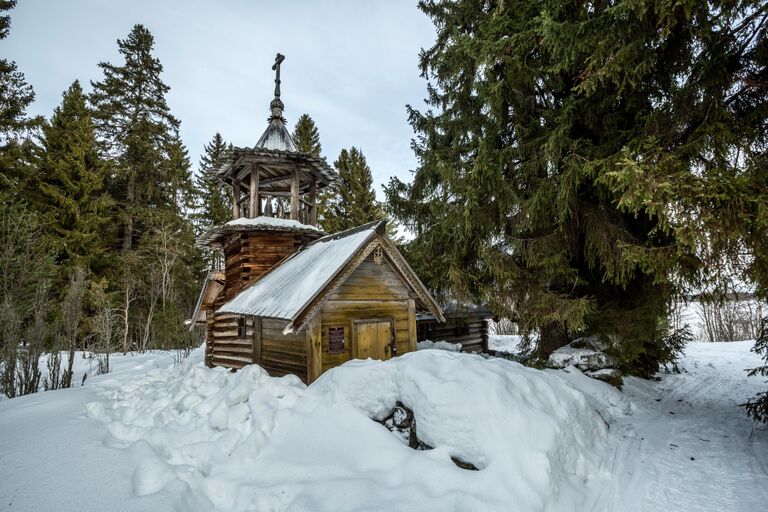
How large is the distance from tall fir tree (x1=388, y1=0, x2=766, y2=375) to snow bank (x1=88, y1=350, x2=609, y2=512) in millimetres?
3001

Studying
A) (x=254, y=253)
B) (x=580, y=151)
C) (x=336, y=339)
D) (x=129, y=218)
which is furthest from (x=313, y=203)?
(x=129, y=218)

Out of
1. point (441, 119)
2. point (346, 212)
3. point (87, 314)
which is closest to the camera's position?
point (441, 119)

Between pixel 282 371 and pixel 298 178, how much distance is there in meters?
6.77

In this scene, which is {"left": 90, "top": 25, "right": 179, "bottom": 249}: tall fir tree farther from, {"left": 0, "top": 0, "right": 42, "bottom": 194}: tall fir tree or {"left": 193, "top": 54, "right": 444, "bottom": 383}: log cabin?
{"left": 193, "top": 54, "right": 444, "bottom": 383}: log cabin

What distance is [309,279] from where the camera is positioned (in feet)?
28.0

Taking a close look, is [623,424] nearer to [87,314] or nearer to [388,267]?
[388,267]

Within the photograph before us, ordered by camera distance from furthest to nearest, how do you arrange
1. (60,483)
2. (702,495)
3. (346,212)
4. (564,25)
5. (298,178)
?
(346,212), (298,178), (564,25), (702,495), (60,483)

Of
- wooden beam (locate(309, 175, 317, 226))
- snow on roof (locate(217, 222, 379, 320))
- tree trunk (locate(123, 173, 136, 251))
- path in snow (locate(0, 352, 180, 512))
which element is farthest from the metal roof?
tree trunk (locate(123, 173, 136, 251))

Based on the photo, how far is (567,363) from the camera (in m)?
9.11

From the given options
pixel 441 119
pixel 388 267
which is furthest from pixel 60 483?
pixel 441 119

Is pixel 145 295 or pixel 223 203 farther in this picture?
pixel 223 203

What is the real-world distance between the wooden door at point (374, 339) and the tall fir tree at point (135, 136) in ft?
75.9

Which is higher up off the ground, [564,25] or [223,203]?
[223,203]

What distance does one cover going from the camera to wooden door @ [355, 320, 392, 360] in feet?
29.5
